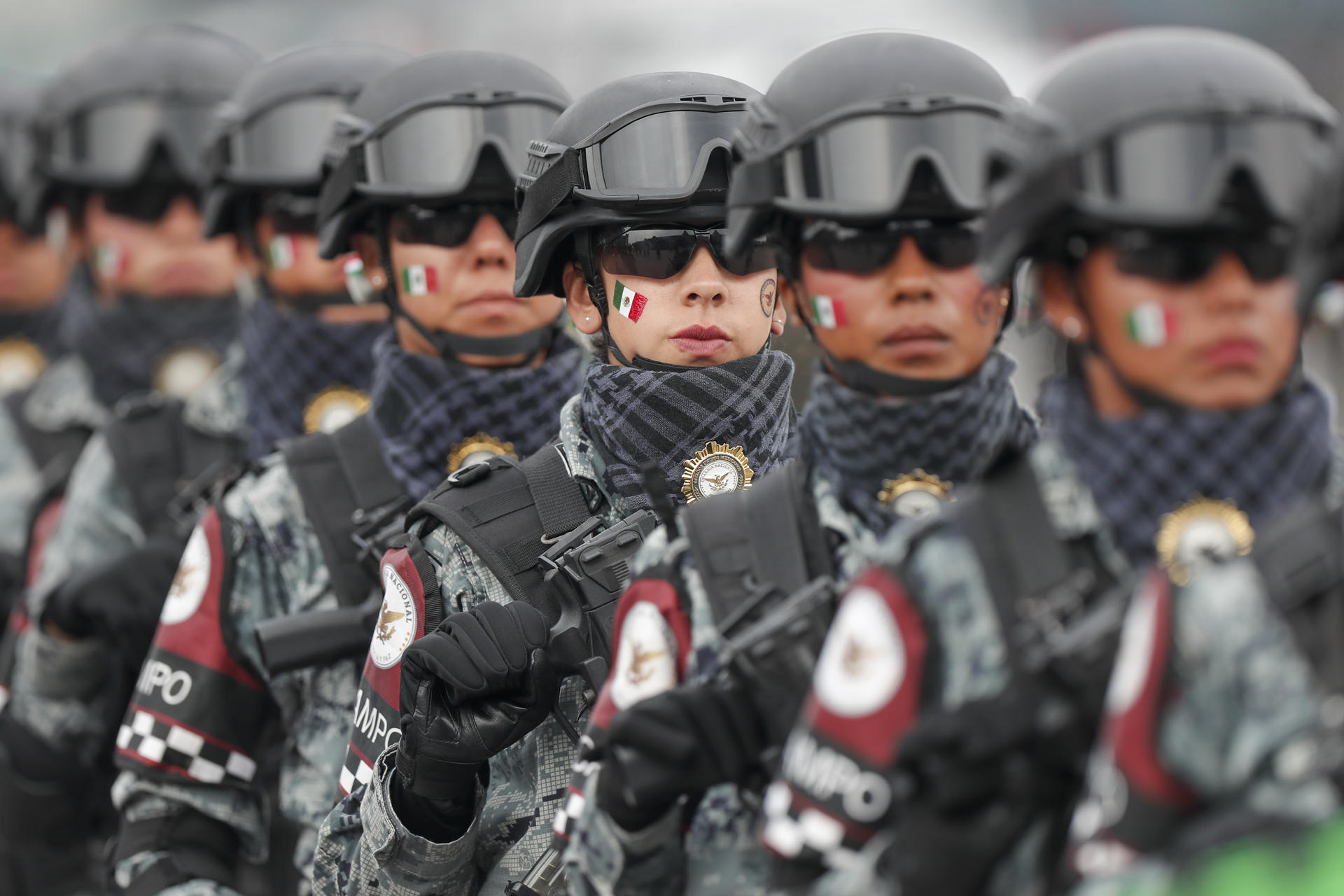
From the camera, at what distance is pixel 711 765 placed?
3094 millimetres

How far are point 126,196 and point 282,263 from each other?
4.68ft

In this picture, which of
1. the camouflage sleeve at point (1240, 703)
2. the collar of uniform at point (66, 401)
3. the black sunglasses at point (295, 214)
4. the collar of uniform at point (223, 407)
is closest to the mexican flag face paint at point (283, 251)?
the black sunglasses at point (295, 214)

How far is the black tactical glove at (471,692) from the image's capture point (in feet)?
12.4

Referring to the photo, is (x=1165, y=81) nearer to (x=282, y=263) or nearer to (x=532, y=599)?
(x=532, y=599)

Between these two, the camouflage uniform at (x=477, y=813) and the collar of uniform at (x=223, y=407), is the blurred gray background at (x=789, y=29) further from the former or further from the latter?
the camouflage uniform at (x=477, y=813)

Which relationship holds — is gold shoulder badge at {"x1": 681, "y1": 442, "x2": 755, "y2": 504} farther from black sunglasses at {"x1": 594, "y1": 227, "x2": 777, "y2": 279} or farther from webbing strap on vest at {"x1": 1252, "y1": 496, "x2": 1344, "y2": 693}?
webbing strap on vest at {"x1": 1252, "y1": 496, "x2": 1344, "y2": 693}

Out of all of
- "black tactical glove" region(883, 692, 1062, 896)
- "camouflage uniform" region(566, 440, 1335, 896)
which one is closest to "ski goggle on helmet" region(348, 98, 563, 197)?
"camouflage uniform" region(566, 440, 1335, 896)

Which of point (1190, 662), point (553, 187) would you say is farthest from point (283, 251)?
point (1190, 662)

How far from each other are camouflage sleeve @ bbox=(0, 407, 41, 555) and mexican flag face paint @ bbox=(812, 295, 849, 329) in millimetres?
5074

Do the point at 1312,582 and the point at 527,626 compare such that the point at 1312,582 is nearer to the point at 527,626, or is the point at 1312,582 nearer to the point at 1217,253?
the point at 1217,253

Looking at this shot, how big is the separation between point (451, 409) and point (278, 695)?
2.68ft

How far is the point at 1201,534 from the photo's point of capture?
254cm

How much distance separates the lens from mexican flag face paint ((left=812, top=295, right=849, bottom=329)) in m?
3.36

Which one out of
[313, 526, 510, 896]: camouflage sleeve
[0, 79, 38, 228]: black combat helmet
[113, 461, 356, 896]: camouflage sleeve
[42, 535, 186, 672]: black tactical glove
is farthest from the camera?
[0, 79, 38, 228]: black combat helmet
